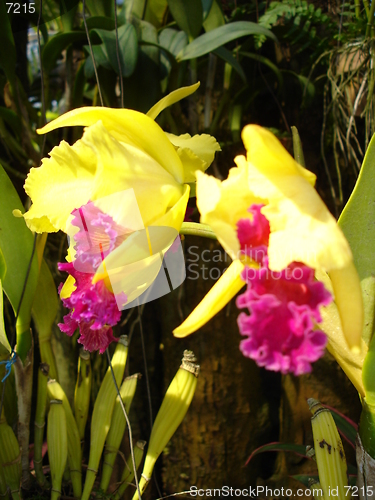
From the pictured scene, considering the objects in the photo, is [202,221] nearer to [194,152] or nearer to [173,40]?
[194,152]

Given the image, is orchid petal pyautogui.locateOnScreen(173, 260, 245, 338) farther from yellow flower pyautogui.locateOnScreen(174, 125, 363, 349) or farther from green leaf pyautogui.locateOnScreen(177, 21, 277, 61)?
green leaf pyautogui.locateOnScreen(177, 21, 277, 61)

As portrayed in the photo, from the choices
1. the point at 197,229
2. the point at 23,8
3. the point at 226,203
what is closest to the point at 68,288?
the point at 197,229

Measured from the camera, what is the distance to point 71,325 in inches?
26.8

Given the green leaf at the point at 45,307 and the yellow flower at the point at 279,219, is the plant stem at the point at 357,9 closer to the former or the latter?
the yellow flower at the point at 279,219

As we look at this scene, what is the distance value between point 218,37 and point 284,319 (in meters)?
0.79

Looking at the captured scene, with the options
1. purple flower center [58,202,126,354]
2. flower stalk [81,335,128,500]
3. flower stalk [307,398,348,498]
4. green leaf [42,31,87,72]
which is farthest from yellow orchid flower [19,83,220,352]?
green leaf [42,31,87,72]

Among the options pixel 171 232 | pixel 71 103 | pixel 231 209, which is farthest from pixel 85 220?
pixel 71 103

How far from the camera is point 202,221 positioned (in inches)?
19.0

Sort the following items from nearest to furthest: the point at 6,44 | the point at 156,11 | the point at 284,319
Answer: the point at 284,319 < the point at 6,44 < the point at 156,11

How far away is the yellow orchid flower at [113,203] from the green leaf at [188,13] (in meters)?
0.55

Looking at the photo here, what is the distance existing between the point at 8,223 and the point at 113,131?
29 cm

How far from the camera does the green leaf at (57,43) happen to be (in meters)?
1.00

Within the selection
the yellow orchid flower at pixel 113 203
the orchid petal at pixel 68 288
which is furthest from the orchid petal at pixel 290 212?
the orchid petal at pixel 68 288

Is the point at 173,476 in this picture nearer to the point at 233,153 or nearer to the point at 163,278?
the point at 163,278
